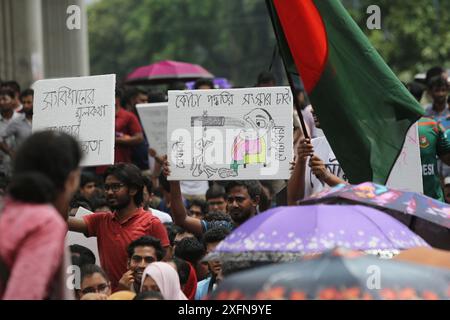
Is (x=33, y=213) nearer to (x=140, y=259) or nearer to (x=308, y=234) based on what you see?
(x=308, y=234)

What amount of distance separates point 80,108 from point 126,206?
1.11m

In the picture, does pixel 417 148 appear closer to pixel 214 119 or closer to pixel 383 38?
pixel 214 119

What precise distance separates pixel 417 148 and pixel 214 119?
1.45 meters

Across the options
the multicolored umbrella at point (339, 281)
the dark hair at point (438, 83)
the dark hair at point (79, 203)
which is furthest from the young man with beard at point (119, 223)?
the dark hair at point (438, 83)

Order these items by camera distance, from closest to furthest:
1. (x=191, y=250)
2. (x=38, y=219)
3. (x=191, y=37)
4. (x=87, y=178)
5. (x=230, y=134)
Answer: (x=38, y=219)
(x=191, y=250)
(x=230, y=134)
(x=87, y=178)
(x=191, y=37)

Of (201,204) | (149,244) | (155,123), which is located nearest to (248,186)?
(149,244)

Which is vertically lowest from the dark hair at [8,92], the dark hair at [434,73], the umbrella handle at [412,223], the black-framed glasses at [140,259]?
the black-framed glasses at [140,259]

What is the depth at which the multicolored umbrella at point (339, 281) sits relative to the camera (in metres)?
5.95

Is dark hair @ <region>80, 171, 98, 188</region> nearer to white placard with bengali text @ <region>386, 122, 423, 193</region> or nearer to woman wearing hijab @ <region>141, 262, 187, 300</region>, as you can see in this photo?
white placard with bengali text @ <region>386, 122, 423, 193</region>

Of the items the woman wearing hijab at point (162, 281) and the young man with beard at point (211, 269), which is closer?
the woman wearing hijab at point (162, 281)

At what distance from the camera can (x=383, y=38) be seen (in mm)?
35719

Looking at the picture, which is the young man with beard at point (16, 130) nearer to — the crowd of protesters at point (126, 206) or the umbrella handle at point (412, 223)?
the crowd of protesters at point (126, 206)

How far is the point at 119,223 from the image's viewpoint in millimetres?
9930
